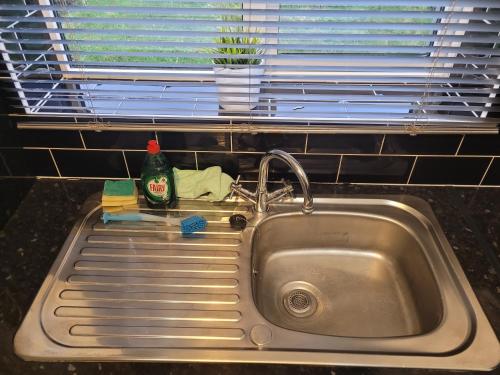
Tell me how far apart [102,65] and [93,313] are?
590mm

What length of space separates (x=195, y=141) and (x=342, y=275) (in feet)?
1.83

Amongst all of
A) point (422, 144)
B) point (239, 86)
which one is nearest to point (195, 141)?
point (239, 86)

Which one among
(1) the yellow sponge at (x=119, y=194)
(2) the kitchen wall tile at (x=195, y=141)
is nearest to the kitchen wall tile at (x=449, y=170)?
(2) the kitchen wall tile at (x=195, y=141)

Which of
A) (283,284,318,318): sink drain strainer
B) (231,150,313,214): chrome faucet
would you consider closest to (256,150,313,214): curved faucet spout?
(231,150,313,214): chrome faucet

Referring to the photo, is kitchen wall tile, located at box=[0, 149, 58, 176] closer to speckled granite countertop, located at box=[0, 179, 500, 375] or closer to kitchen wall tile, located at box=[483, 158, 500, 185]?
speckled granite countertop, located at box=[0, 179, 500, 375]

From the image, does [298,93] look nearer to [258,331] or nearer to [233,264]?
[233,264]

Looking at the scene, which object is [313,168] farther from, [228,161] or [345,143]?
[228,161]

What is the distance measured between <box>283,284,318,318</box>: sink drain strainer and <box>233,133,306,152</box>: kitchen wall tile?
0.39 metres

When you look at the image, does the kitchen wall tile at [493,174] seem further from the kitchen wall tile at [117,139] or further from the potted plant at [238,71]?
the kitchen wall tile at [117,139]

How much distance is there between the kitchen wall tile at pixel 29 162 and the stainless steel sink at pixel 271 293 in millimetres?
194

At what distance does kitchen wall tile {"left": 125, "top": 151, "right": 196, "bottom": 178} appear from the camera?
45.1 inches

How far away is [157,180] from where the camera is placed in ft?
3.44

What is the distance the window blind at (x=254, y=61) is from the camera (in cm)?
94

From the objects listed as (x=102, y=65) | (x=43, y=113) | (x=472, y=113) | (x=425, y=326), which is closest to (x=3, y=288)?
(x=43, y=113)
